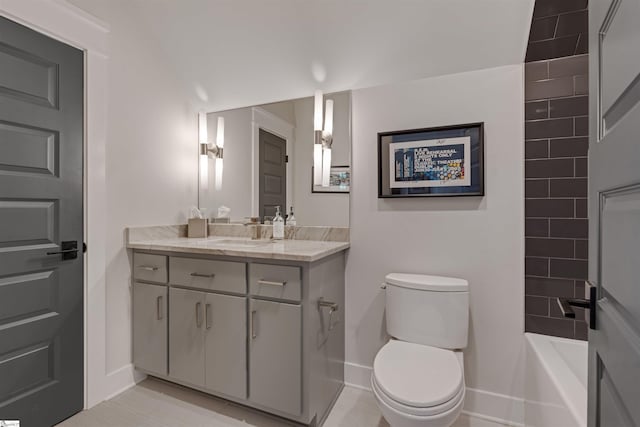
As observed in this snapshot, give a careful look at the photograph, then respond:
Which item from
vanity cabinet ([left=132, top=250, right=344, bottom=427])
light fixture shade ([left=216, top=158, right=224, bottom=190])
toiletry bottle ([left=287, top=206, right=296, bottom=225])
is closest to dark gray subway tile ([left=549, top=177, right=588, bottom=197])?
vanity cabinet ([left=132, top=250, right=344, bottom=427])

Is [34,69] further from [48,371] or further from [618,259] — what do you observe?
[618,259]

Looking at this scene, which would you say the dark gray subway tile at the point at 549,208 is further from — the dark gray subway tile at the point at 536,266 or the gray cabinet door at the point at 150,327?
the gray cabinet door at the point at 150,327

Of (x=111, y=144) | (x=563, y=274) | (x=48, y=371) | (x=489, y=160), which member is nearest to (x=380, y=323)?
(x=563, y=274)

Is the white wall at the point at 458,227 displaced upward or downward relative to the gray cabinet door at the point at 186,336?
upward

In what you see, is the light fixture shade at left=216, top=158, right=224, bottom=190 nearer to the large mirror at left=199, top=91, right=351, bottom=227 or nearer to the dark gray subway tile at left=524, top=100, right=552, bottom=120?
the large mirror at left=199, top=91, right=351, bottom=227

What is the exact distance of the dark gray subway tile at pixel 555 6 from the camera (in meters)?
1.39

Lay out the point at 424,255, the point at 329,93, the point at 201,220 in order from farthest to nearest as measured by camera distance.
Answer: the point at 201,220 → the point at 329,93 → the point at 424,255

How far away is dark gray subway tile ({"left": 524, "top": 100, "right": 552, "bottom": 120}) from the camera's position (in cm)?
164

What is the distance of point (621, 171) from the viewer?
1.79 ft

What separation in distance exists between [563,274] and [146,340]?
8.06 feet

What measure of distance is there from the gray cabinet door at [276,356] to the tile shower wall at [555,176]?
1.26 metres

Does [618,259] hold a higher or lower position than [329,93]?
lower

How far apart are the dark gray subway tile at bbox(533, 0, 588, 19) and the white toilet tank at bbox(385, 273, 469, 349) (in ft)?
4.49

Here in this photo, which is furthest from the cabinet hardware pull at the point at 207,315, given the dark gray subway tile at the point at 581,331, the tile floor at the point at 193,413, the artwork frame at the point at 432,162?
the dark gray subway tile at the point at 581,331
